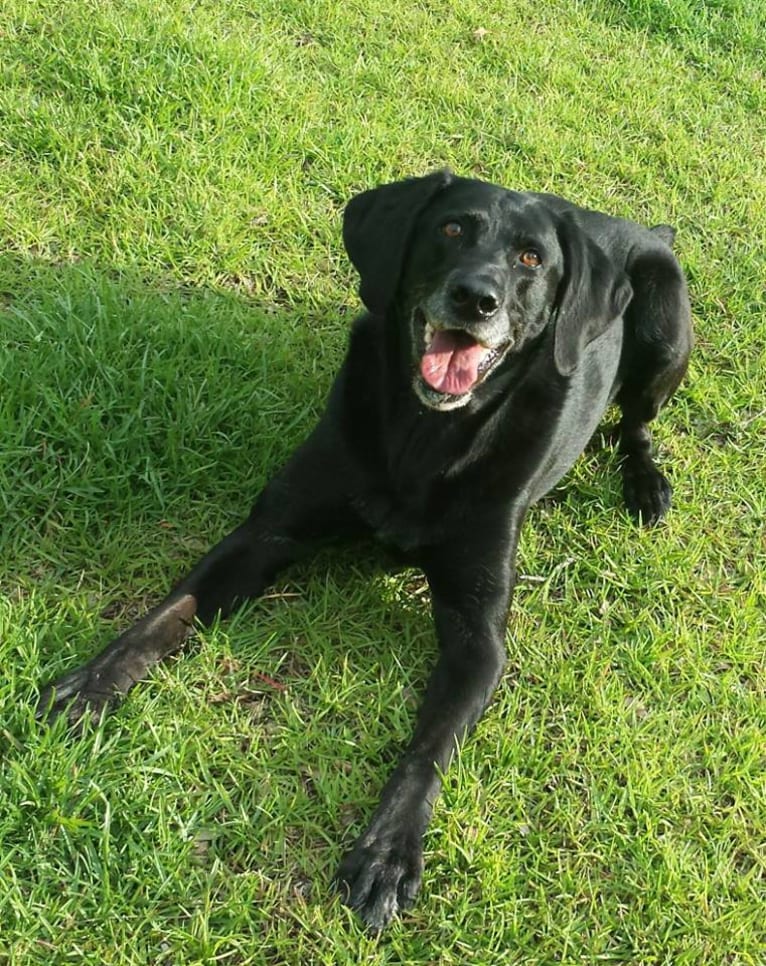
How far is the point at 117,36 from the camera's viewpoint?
12.7ft

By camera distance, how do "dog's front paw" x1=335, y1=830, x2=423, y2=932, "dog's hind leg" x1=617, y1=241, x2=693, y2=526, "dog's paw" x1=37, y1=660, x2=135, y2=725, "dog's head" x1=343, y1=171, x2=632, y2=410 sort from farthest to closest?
1. "dog's hind leg" x1=617, y1=241, x2=693, y2=526
2. "dog's head" x1=343, y1=171, x2=632, y2=410
3. "dog's paw" x1=37, y1=660, x2=135, y2=725
4. "dog's front paw" x1=335, y1=830, x2=423, y2=932

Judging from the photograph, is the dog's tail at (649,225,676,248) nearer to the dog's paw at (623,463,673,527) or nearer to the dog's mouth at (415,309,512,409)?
the dog's paw at (623,463,673,527)

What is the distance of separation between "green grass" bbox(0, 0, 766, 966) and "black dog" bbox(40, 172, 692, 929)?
11cm

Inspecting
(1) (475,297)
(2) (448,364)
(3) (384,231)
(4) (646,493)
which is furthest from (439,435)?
(4) (646,493)

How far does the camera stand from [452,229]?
2.45 metres

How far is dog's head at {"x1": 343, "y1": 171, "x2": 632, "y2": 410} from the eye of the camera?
2.37 metres

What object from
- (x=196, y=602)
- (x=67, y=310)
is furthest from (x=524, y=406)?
(x=67, y=310)

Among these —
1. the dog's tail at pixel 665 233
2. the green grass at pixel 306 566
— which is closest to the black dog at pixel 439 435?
the green grass at pixel 306 566

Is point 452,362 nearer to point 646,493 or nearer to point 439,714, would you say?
point 439,714

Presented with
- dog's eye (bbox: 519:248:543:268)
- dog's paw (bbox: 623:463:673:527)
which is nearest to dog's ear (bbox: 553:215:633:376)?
dog's eye (bbox: 519:248:543:268)

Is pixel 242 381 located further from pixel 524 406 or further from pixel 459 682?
pixel 459 682

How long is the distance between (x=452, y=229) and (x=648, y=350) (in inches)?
46.0

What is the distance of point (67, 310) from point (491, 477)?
1421 mm

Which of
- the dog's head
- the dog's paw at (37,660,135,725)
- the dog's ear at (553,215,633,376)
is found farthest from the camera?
the dog's ear at (553,215,633,376)
